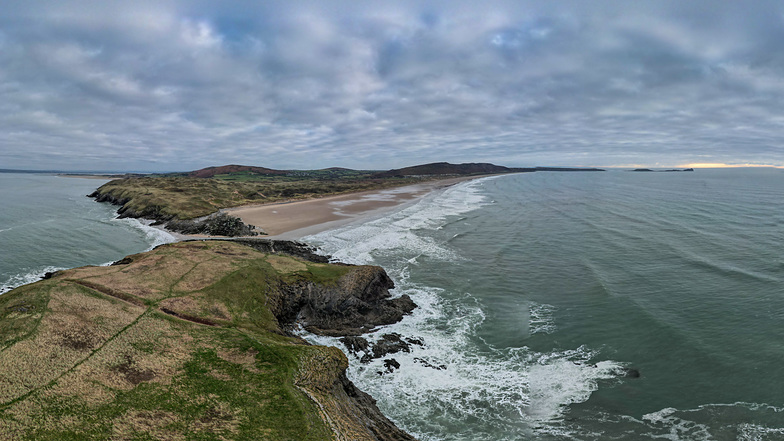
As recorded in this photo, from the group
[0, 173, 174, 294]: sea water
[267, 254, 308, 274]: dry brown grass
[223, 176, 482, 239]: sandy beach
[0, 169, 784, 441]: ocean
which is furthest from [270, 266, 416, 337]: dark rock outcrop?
[223, 176, 482, 239]: sandy beach

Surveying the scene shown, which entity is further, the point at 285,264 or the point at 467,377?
the point at 285,264

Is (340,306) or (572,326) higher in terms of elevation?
(340,306)

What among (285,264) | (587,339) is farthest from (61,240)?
(587,339)

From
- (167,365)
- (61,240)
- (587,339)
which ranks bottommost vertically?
(587,339)

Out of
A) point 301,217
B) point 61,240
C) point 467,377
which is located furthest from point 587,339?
point 61,240

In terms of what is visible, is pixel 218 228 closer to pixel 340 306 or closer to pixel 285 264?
pixel 285 264

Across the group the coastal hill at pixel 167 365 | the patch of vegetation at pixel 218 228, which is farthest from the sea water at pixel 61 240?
the coastal hill at pixel 167 365

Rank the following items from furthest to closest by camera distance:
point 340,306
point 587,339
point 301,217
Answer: point 301,217 < point 340,306 < point 587,339

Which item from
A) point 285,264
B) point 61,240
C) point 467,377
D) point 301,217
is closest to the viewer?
point 467,377
